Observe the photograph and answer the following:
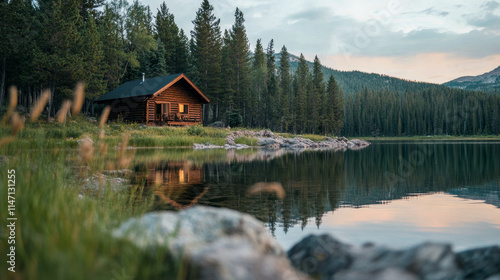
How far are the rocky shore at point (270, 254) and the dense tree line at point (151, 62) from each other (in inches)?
1321

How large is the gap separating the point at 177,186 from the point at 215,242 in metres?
7.53

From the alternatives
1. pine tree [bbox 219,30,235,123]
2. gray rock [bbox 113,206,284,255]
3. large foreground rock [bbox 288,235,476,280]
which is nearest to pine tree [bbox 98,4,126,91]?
pine tree [bbox 219,30,235,123]

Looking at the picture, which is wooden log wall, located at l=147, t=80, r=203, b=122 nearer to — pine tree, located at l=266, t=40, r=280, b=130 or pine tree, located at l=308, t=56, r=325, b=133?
pine tree, located at l=266, t=40, r=280, b=130

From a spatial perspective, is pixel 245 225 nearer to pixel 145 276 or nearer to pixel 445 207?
pixel 145 276

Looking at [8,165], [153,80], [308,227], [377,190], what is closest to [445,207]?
[377,190]

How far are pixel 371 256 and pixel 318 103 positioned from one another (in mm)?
70382

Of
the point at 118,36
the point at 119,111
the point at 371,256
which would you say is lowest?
the point at 371,256

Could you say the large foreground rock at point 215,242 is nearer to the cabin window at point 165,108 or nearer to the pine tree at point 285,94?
the cabin window at point 165,108

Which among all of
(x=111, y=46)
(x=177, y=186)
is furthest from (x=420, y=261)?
(x=111, y=46)

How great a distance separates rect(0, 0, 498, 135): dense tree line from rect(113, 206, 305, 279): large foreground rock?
3345cm

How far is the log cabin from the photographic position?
120 ft

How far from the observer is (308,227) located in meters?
6.29

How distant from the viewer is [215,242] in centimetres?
272

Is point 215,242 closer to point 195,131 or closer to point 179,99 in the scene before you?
point 195,131
